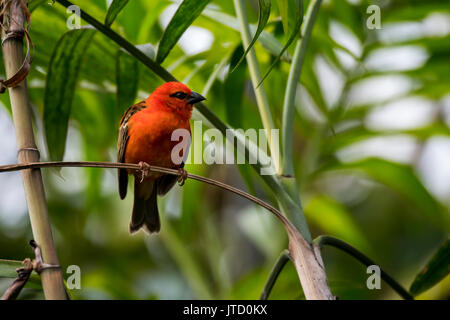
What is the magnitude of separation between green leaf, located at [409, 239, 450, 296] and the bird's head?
70 centimetres

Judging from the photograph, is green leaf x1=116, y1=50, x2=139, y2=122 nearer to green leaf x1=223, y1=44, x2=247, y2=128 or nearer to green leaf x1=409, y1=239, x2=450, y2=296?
green leaf x1=223, y1=44, x2=247, y2=128

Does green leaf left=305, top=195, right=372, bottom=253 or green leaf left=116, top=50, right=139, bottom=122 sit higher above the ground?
green leaf left=116, top=50, right=139, bottom=122

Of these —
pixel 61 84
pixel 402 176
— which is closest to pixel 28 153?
pixel 61 84

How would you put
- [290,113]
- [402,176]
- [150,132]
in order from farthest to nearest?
[402,176]
[150,132]
[290,113]

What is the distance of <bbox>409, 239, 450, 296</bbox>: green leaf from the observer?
134cm

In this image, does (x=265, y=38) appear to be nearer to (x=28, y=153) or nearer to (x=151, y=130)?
(x=151, y=130)

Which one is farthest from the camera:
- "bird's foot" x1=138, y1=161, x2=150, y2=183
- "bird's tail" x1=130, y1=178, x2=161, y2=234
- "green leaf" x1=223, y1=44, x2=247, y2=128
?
"bird's tail" x1=130, y1=178, x2=161, y2=234

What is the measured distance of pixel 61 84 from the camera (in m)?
1.24

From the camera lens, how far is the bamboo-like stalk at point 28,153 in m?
0.83

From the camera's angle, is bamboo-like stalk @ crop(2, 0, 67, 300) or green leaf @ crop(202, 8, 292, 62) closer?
bamboo-like stalk @ crop(2, 0, 67, 300)

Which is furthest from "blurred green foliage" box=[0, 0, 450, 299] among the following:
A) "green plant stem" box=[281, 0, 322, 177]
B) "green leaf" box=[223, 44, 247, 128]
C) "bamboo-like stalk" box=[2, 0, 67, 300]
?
"bamboo-like stalk" box=[2, 0, 67, 300]

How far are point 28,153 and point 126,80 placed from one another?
1.43 ft
